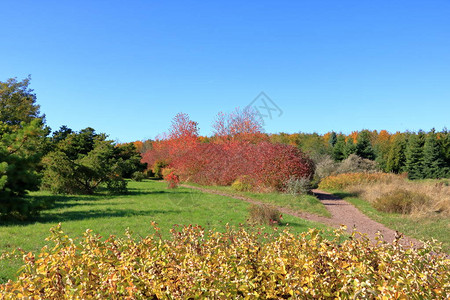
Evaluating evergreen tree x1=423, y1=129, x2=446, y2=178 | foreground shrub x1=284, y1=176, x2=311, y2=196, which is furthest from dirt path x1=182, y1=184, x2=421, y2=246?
evergreen tree x1=423, y1=129, x2=446, y2=178

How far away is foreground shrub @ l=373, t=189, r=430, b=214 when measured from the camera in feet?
39.8

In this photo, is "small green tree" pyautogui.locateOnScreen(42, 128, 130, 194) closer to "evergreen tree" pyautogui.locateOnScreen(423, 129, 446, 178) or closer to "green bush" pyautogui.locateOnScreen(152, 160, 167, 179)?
"green bush" pyautogui.locateOnScreen(152, 160, 167, 179)

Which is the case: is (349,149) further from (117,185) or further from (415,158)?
(117,185)

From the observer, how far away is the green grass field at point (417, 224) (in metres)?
8.64

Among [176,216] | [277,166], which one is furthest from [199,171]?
[176,216]

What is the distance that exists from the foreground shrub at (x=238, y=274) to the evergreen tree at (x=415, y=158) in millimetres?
33259

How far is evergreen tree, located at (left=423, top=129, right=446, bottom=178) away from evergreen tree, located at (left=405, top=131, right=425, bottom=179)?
22.2 inches

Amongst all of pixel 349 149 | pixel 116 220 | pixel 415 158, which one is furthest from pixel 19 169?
pixel 415 158

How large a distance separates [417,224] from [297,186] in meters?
6.54

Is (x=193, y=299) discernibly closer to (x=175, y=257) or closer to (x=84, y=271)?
(x=175, y=257)

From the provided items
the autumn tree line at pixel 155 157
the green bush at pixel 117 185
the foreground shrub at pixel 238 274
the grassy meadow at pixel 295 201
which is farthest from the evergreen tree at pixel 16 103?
the foreground shrub at pixel 238 274

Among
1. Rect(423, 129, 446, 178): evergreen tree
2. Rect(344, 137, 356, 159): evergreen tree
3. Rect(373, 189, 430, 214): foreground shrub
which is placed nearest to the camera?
Rect(373, 189, 430, 214): foreground shrub

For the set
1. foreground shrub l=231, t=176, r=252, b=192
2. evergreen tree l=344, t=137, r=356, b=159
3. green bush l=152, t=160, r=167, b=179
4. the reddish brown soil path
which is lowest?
the reddish brown soil path

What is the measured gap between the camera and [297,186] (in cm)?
1627
